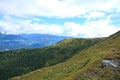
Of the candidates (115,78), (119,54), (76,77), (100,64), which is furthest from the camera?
(119,54)

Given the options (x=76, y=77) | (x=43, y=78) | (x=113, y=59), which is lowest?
(x=43, y=78)

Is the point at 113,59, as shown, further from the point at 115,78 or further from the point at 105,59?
the point at 115,78

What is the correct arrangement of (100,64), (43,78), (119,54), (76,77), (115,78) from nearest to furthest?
1. (115,78)
2. (76,77)
3. (100,64)
4. (119,54)
5. (43,78)

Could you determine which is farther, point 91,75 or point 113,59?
point 113,59

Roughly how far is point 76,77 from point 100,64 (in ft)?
38.8

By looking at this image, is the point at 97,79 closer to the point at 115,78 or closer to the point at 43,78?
the point at 115,78

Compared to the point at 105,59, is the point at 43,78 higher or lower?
lower

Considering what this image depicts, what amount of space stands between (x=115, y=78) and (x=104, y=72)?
216 inches

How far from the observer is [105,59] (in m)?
93.8

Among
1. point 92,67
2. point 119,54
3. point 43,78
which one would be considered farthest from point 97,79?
point 43,78

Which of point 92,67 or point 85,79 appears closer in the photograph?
point 85,79

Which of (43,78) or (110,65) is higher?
(110,65)

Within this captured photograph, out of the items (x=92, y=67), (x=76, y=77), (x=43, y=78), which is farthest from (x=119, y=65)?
(x=43, y=78)

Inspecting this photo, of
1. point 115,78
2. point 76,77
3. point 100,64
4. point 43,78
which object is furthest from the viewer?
point 43,78
